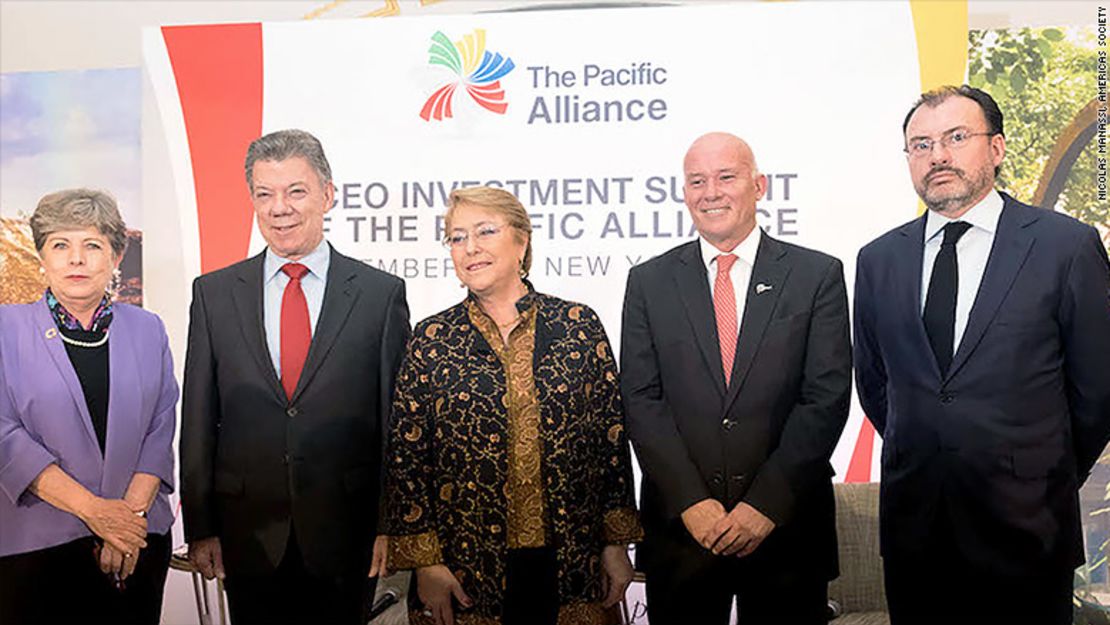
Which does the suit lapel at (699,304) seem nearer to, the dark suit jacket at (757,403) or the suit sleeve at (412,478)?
the dark suit jacket at (757,403)

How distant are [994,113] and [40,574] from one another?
10.1ft

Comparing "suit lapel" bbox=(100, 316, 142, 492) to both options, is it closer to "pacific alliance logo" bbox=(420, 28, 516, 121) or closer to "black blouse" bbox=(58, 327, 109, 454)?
"black blouse" bbox=(58, 327, 109, 454)

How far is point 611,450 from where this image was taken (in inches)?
123

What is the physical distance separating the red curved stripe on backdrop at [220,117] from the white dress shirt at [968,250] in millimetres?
2147

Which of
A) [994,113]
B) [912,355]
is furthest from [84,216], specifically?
[994,113]

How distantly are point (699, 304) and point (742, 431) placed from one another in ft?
1.22

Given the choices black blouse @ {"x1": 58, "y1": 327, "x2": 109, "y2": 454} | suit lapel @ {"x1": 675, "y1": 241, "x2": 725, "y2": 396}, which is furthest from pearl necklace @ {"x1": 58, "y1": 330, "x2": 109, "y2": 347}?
suit lapel @ {"x1": 675, "y1": 241, "x2": 725, "y2": 396}

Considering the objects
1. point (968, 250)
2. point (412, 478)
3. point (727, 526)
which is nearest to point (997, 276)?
point (968, 250)

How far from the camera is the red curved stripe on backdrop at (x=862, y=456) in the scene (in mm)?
3641

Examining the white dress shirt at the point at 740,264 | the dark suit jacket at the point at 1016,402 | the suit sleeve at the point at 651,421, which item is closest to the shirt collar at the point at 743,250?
the white dress shirt at the point at 740,264

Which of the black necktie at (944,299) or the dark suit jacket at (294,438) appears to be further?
the dark suit jacket at (294,438)

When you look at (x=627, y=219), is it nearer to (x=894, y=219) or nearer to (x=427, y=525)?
(x=894, y=219)

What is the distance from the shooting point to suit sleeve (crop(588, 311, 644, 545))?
3092mm

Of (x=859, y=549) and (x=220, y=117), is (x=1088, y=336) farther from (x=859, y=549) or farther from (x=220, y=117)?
(x=220, y=117)
